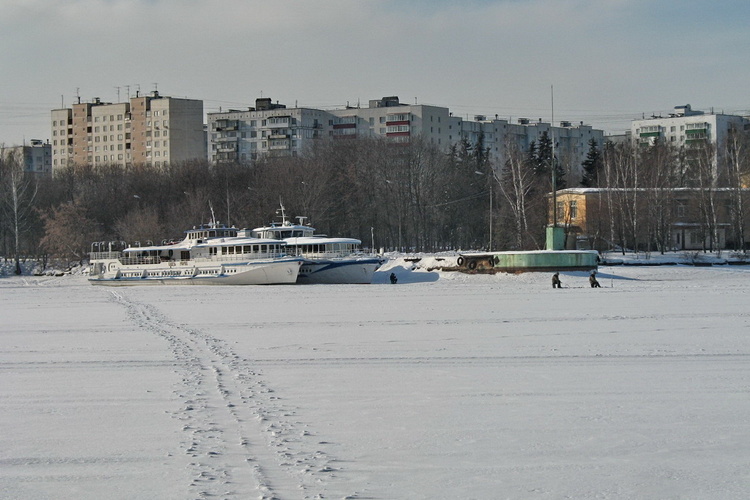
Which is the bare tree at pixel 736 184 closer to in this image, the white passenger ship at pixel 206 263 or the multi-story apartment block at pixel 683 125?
the white passenger ship at pixel 206 263

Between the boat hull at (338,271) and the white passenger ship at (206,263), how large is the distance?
1293mm

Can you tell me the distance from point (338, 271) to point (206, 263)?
7.80 meters

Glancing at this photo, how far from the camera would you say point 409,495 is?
8.79 meters

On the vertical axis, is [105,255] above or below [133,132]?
below

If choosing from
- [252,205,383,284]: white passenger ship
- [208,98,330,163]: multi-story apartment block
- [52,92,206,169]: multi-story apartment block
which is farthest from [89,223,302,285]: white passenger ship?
[52,92,206,169]: multi-story apartment block

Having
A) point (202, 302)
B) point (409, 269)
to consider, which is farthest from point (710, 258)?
point (202, 302)

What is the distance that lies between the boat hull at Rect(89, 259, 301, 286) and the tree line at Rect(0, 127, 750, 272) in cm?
1397

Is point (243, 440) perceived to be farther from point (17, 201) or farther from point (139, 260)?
point (17, 201)

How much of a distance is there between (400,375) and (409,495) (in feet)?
21.3

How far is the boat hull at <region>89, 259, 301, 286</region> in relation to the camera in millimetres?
50938

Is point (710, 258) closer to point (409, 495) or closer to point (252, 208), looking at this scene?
point (252, 208)

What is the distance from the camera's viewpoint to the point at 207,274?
5297cm

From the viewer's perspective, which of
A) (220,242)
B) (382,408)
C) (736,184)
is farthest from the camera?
(736,184)

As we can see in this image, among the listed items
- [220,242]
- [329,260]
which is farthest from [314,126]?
[329,260]
